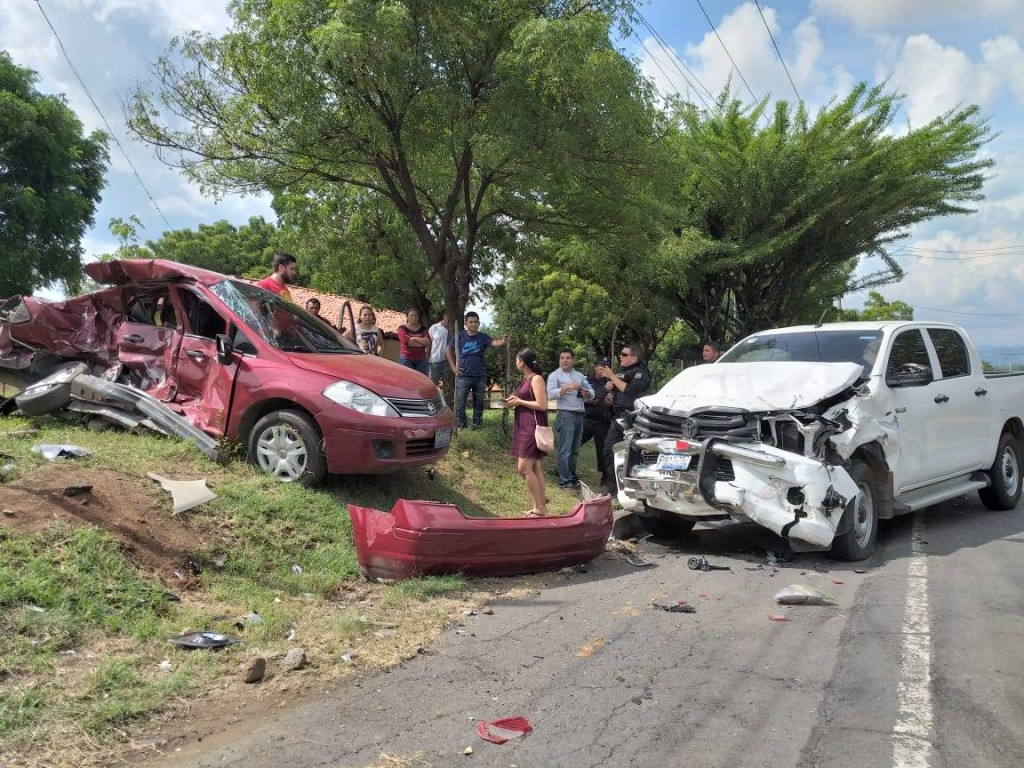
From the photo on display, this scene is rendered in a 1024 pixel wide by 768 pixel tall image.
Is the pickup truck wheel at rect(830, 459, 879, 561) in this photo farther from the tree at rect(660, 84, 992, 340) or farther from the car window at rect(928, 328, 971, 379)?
the tree at rect(660, 84, 992, 340)

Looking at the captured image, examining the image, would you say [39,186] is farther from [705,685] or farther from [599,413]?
[705,685]

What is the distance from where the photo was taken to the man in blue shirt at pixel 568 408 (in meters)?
9.16

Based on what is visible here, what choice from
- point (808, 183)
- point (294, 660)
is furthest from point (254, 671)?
point (808, 183)

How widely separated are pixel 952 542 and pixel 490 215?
304 inches

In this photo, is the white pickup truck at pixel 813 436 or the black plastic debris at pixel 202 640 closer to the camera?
the black plastic debris at pixel 202 640

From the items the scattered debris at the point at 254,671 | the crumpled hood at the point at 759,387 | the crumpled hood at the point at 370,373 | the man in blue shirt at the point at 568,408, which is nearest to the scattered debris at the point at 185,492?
the crumpled hood at the point at 370,373

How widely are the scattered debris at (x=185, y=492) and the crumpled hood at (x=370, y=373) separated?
135 centimetres

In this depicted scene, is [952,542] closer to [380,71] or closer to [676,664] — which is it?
[676,664]

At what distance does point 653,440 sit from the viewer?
6.50 metres

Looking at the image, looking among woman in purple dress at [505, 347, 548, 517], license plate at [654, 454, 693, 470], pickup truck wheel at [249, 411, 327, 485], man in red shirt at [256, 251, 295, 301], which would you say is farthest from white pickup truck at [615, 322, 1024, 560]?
man in red shirt at [256, 251, 295, 301]

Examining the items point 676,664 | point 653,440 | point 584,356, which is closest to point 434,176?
point 653,440

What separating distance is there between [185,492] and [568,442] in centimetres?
504

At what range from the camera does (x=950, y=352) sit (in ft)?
26.3

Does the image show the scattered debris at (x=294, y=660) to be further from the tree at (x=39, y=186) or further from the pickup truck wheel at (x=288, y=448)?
the tree at (x=39, y=186)
